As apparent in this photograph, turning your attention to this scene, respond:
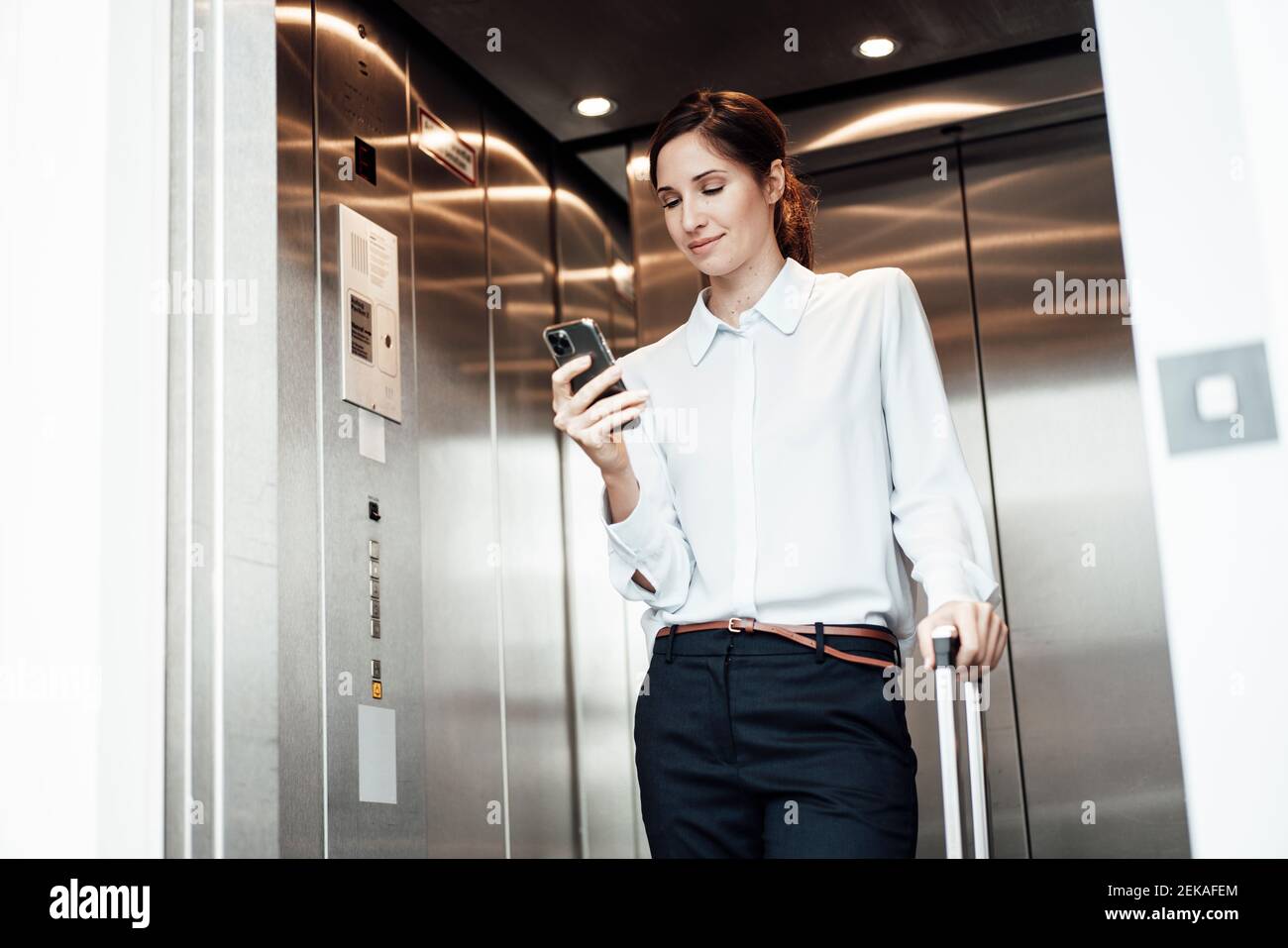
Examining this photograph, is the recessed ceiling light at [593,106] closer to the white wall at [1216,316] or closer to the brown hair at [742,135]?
the brown hair at [742,135]

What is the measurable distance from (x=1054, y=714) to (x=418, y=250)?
7.86ft

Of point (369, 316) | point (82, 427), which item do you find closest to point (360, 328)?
point (369, 316)

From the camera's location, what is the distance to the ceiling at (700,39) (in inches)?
169

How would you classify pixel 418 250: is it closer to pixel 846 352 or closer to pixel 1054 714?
pixel 846 352

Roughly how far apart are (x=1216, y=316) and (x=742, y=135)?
1.23 metres

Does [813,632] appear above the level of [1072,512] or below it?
below

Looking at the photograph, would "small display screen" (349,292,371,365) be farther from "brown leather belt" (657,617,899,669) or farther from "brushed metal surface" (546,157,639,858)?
"brown leather belt" (657,617,899,669)

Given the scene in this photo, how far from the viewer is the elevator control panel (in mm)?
3650

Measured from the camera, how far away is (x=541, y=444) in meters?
4.89

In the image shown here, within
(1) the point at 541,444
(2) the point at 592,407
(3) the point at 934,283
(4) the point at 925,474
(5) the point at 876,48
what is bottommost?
(4) the point at 925,474

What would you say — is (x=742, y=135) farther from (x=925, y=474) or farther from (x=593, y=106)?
(x=593, y=106)

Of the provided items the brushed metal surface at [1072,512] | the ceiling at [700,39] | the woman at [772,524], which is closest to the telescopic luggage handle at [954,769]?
the woman at [772,524]

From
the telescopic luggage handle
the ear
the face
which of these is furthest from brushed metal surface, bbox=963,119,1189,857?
the telescopic luggage handle

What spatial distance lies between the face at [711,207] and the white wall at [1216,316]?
1009mm
